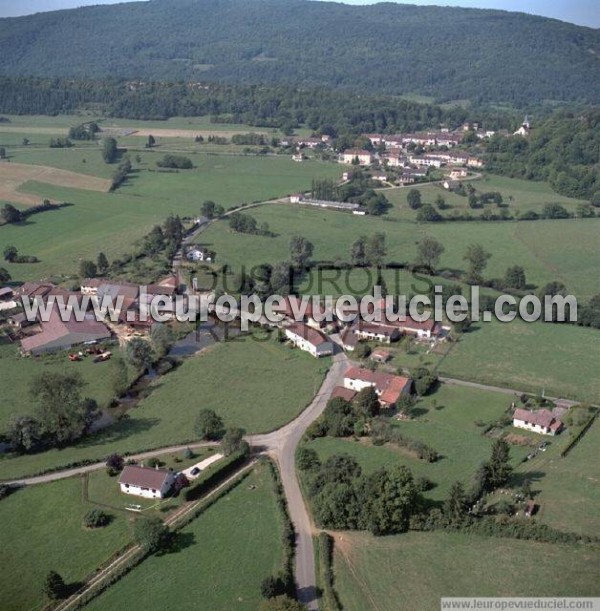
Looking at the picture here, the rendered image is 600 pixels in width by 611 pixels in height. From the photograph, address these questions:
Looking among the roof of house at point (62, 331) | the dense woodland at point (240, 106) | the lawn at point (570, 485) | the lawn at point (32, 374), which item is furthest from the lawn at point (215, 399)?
the dense woodland at point (240, 106)

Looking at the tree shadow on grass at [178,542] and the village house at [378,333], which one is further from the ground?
the village house at [378,333]

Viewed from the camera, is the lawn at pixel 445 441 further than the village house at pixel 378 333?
No

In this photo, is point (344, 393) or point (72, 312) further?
point (72, 312)

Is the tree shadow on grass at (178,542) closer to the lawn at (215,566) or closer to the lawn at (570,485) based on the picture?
the lawn at (215,566)

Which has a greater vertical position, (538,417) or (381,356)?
(381,356)

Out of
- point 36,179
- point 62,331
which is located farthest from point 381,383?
point 36,179

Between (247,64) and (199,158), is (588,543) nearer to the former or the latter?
(199,158)

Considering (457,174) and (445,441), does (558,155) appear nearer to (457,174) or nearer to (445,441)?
(457,174)
